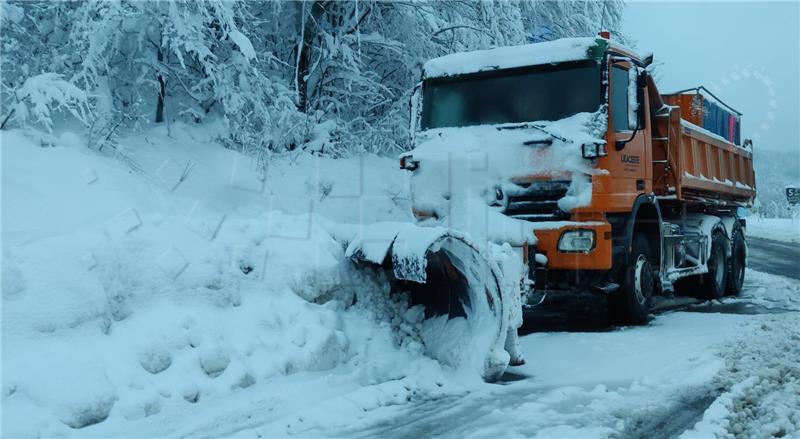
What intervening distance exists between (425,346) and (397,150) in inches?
278

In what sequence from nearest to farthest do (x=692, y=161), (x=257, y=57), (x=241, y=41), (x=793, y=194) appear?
(x=241, y=41) → (x=692, y=161) → (x=257, y=57) → (x=793, y=194)

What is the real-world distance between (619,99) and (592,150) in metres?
0.83

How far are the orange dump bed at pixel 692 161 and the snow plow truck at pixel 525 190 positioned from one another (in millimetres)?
452

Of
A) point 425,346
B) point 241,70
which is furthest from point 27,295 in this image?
point 241,70

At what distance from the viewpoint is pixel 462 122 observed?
7.08 m

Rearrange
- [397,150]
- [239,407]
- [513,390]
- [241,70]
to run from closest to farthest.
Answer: [239,407] → [513,390] → [241,70] → [397,150]

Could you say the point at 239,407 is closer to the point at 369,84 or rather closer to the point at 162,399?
the point at 162,399

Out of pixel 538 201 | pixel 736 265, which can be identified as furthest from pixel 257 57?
pixel 736 265

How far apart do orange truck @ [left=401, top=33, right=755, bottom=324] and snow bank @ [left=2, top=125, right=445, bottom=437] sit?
5.33 ft

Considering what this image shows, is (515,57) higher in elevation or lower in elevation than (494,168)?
higher

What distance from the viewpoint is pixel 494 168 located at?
662 centimetres

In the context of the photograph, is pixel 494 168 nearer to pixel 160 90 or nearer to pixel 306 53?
pixel 160 90

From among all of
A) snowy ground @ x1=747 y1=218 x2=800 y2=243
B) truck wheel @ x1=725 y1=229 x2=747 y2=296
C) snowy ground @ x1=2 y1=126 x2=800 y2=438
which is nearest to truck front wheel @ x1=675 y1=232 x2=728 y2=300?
truck wheel @ x1=725 y1=229 x2=747 y2=296

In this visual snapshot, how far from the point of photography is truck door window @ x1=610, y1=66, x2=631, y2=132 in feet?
21.8
